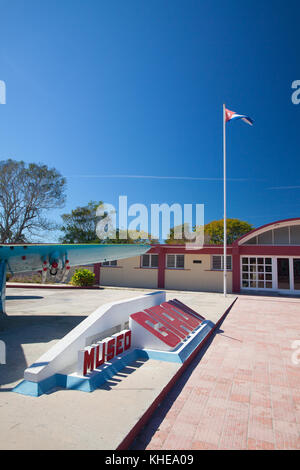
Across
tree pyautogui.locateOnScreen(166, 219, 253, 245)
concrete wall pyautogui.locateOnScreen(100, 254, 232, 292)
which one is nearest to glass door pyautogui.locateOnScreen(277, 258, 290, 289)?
concrete wall pyautogui.locateOnScreen(100, 254, 232, 292)

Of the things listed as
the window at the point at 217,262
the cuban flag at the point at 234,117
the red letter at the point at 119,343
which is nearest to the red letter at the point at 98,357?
the red letter at the point at 119,343

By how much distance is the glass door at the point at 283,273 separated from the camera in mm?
19078

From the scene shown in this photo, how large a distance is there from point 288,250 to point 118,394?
18.1 m

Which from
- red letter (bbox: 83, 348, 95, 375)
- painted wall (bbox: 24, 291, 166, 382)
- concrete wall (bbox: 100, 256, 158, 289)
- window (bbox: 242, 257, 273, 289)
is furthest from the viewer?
concrete wall (bbox: 100, 256, 158, 289)

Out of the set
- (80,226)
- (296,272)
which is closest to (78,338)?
(296,272)

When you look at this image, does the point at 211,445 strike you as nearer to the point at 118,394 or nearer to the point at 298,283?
the point at 118,394

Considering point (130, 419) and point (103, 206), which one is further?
point (103, 206)

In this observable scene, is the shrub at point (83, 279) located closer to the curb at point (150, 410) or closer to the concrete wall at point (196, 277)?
the concrete wall at point (196, 277)

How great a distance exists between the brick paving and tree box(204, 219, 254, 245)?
4080 centimetres

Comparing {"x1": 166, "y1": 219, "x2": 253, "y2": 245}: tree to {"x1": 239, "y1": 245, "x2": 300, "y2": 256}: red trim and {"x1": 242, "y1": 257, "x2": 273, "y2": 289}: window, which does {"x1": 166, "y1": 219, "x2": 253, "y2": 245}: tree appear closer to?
{"x1": 242, "y1": 257, "x2": 273, "y2": 289}: window

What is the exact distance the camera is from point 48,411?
315 cm

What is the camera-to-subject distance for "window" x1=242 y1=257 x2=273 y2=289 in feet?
64.5

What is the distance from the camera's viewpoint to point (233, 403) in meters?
3.81
